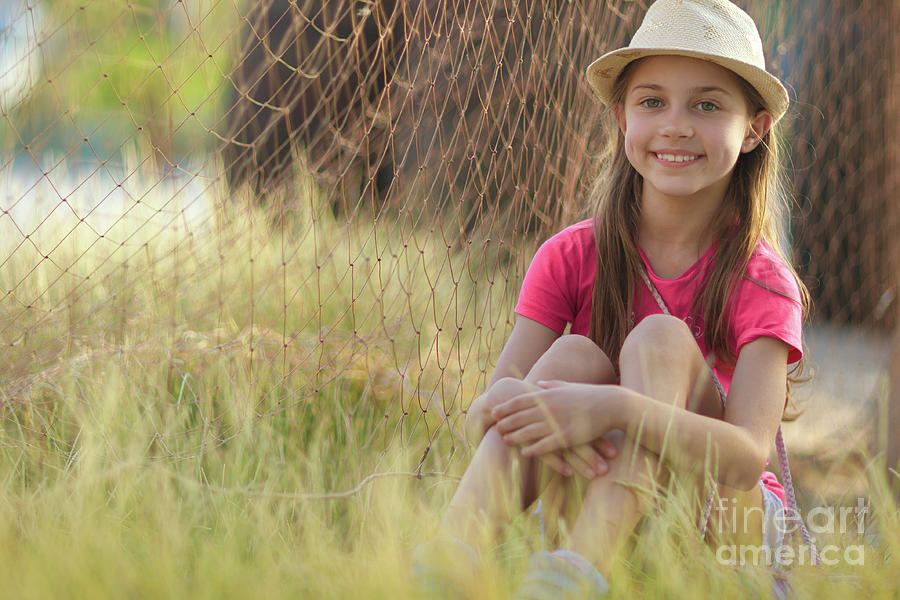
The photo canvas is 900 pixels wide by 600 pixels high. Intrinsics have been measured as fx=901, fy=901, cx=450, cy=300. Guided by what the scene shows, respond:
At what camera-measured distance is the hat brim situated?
1642 mm

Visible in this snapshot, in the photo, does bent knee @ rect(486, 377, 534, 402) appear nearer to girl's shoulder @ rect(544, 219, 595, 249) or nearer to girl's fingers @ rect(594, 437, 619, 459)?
girl's fingers @ rect(594, 437, 619, 459)

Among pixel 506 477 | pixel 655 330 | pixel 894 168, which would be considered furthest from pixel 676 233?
pixel 894 168

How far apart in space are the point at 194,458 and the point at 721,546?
1052 mm

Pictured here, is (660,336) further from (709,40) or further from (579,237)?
(709,40)

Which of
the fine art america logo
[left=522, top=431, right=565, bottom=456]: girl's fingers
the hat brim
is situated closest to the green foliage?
the hat brim

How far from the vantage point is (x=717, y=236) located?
1.76m

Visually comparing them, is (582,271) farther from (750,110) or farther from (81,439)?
(81,439)

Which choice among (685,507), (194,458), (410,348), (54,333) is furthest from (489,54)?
(685,507)

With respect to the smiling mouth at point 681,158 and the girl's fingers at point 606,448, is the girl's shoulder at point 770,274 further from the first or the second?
the girl's fingers at point 606,448

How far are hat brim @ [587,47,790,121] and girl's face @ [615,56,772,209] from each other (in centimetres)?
3

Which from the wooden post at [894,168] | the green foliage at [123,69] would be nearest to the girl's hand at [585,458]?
the green foliage at [123,69]

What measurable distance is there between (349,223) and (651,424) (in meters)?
0.91

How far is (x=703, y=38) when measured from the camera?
5.38 feet

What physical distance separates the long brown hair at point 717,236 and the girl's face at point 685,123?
0.07 m
